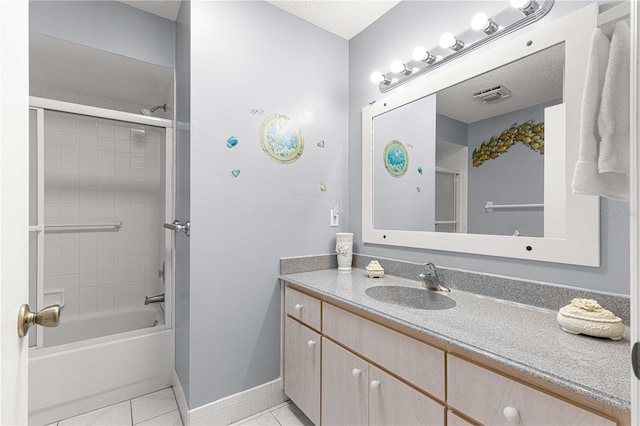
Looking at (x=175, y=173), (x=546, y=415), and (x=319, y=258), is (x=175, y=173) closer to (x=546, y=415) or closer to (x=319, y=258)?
(x=319, y=258)

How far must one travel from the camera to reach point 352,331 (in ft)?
4.15

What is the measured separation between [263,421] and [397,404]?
984 millimetres

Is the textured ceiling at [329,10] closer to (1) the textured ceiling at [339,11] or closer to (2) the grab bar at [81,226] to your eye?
(1) the textured ceiling at [339,11]

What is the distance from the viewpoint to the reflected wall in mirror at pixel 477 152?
1.19 meters

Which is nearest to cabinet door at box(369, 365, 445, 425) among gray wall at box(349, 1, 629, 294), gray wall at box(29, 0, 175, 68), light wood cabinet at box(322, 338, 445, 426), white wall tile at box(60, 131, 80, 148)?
light wood cabinet at box(322, 338, 445, 426)

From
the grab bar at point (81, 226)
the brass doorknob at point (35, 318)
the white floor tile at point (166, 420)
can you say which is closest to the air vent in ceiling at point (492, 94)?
the brass doorknob at point (35, 318)

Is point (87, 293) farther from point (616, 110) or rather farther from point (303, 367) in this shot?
point (616, 110)

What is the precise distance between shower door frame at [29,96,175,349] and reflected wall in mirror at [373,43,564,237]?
58.6 inches

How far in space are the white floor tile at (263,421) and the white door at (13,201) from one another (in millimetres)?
1196

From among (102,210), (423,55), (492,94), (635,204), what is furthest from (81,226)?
(635,204)

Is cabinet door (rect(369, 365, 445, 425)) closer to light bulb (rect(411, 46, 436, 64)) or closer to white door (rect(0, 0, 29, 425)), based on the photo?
white door (rect(0, 0, 29, 425))

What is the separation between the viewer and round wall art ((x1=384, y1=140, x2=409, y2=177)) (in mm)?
1803

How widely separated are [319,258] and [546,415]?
1.39 metres

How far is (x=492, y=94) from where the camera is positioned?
1357mm
